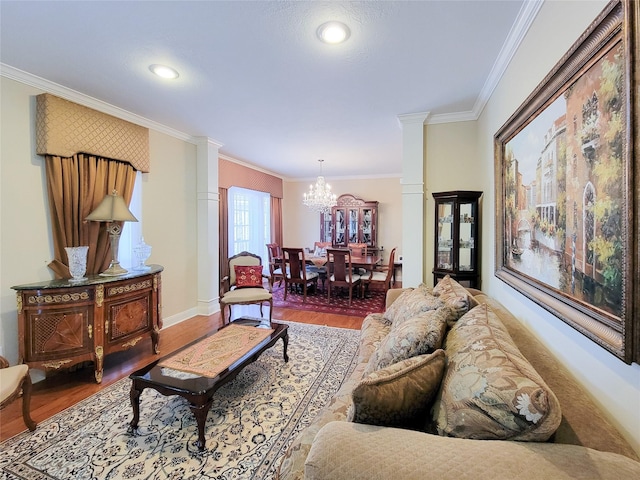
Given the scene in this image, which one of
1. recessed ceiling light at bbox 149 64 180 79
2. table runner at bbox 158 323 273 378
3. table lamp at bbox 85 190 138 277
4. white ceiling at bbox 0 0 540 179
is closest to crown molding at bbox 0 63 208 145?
white ceiling at bbox 0 0 540 179

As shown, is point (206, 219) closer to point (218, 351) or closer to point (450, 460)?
point (218, 351)

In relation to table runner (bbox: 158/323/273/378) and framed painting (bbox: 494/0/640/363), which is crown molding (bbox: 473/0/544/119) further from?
table runner (bbox: 158/323/273/378)

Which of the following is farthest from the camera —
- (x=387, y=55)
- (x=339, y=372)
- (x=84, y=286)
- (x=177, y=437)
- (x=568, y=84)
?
(x=339, y=372)

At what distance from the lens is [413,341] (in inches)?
50.2

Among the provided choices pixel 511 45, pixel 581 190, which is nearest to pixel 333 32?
pixel 511 45

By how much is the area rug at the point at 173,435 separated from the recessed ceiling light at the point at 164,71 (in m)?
2.64

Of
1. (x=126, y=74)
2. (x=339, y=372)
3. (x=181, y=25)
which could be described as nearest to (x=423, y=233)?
(x=339, y=372)

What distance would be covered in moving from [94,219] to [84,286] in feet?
Answer: 2.21

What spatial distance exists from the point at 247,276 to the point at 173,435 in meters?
2.37

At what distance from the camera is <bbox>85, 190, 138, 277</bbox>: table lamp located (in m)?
2.70

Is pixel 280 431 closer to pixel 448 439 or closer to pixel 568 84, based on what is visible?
pixel 448 439

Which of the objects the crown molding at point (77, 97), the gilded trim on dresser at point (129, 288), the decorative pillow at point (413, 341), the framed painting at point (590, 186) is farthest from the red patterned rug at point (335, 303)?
the crown molding at point (77, 97)

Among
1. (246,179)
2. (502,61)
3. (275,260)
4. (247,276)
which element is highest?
(502,61)

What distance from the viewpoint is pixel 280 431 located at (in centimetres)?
183
